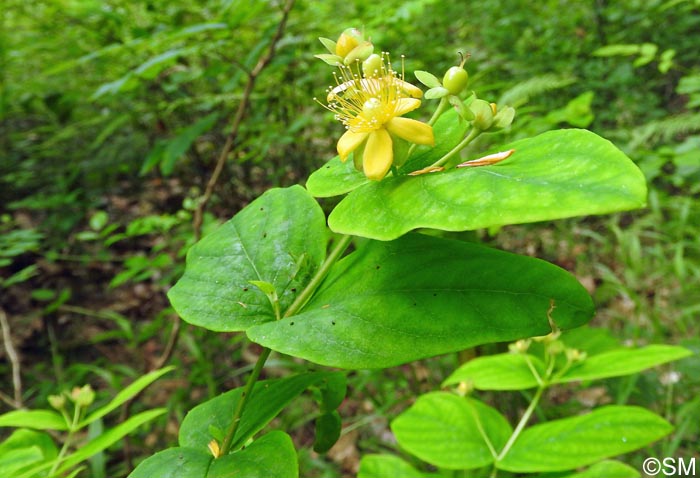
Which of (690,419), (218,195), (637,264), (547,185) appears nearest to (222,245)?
(547,185)

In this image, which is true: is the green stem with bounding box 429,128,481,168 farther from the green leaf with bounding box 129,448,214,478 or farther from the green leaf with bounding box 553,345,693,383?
the green leaf with bounding box 553,345,693,383

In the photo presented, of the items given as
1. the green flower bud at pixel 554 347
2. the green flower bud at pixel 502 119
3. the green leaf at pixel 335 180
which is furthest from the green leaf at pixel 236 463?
the green flower bud at pixel 554 347

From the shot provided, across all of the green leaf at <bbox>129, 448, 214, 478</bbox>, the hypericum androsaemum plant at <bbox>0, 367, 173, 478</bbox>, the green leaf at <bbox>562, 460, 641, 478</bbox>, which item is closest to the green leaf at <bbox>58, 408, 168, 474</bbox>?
the hypericum androsaemum plant at <bbox>0, 367, 173, 478</bbox>

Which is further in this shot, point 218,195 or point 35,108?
point 35,108

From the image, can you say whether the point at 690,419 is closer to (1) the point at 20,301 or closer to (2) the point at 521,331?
(2) the point at 521,331

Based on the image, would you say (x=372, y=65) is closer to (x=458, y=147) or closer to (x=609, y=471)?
(x=458, y=147)

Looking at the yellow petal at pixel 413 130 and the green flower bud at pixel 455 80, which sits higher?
the green flower bud at pixel 455 80

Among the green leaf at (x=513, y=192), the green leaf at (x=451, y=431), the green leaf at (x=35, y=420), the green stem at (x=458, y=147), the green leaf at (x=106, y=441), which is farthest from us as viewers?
the green leaf at (x=451, y=431)

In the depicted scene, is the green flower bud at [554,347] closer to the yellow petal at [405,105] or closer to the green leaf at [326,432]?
the green leaf at [326,432]
